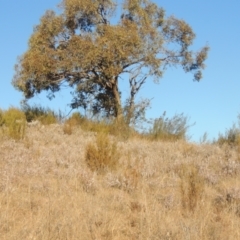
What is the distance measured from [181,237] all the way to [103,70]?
20598 mm

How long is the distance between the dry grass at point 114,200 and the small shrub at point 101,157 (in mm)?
150

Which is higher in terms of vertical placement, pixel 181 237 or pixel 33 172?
pixel 33 172

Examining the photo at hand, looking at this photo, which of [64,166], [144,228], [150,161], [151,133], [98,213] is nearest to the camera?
[144,228]

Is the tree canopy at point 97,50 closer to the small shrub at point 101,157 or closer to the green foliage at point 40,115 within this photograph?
the green foliage at point 40,115

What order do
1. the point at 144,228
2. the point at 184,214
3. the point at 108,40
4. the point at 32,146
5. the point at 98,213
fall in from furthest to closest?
1. the point at 108,40
2. the point at 32,146
3. the point at 184,214
4. the point at 98,213
5. the point at 144,228

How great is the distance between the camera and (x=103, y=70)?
2581cm

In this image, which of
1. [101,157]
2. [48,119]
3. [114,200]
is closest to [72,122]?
[48,119]

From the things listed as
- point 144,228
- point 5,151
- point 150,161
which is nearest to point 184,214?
point 144,228

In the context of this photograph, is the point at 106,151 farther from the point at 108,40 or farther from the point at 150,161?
the point at 108,40

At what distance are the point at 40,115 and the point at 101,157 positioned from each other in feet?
51.6

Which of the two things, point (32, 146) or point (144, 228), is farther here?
point (32, 146)

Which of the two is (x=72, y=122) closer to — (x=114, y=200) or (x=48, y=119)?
(x=48, y=119)

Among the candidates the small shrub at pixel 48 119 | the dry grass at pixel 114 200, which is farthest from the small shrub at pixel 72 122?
the dry grass at pixel 114 200

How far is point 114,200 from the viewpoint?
7289 mm
